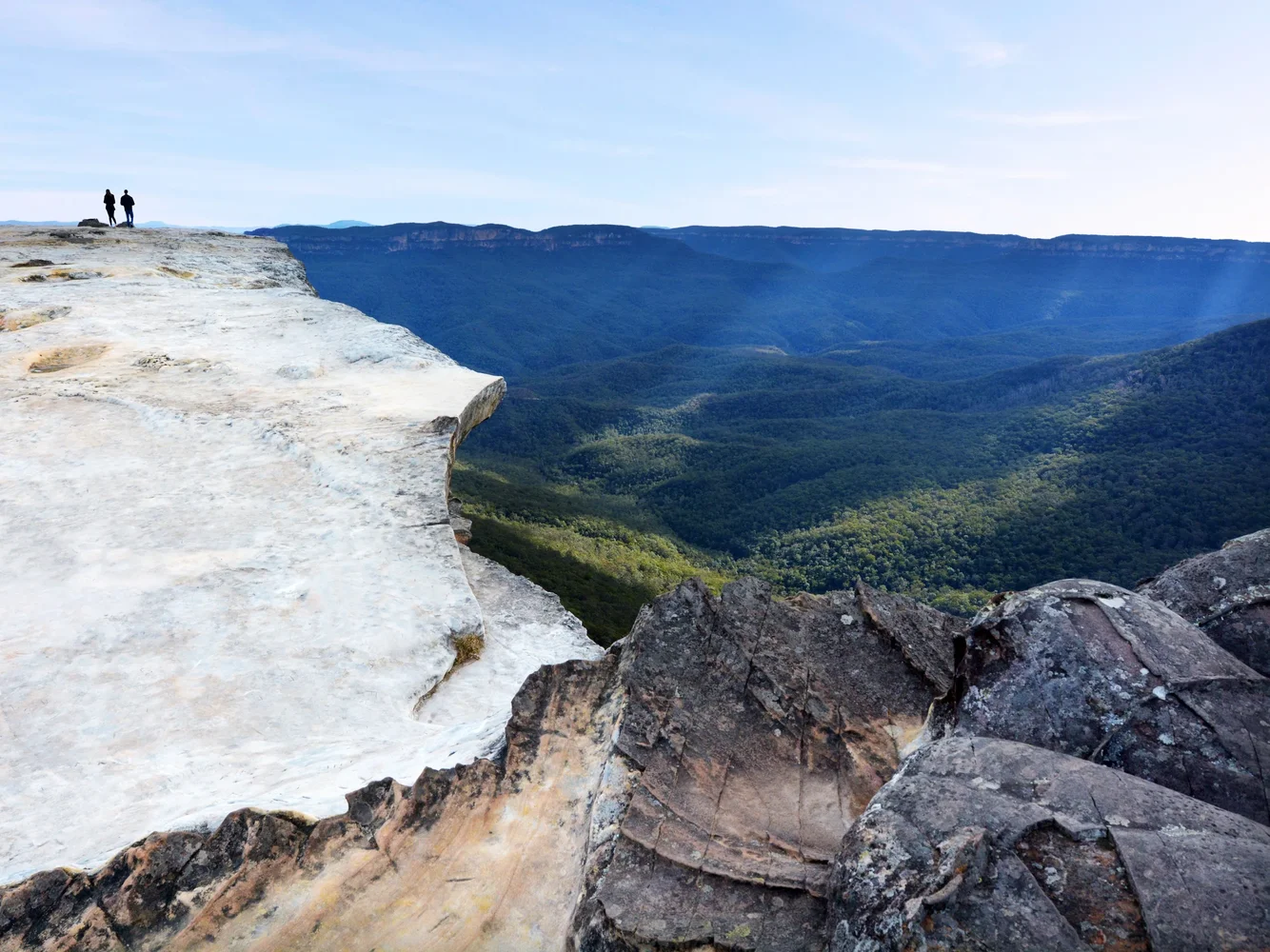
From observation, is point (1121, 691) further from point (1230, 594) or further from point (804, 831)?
point (804, 831)

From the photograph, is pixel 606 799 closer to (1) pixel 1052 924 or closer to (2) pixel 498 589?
(1) pixel 1052 924

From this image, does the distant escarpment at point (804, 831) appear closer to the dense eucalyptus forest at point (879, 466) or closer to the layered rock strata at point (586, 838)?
the layered rock strata at point (586, 838)

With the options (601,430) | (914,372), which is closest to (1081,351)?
(914,372)

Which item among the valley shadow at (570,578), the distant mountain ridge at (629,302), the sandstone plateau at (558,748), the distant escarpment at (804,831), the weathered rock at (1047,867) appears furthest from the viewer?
the distant mountain ridge at (629,302)

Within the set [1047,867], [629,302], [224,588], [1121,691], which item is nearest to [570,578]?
[224,588]

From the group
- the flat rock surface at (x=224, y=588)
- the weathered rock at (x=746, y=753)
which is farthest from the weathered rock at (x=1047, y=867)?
the flat rock surface at (x=224, y=588)

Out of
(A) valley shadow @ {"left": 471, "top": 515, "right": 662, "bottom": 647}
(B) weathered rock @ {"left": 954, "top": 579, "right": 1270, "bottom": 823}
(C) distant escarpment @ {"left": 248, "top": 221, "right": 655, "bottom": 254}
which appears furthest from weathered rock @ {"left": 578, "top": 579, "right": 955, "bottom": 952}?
(C) distant escarpment @ {"left": 248, "top": 221, "right": 655, "bottom": 254}
